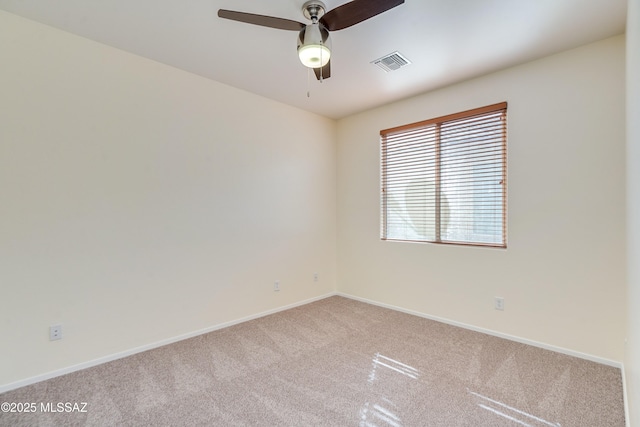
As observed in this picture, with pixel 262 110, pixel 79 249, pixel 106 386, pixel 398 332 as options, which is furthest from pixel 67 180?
pixel 398 332

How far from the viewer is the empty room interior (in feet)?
6.60

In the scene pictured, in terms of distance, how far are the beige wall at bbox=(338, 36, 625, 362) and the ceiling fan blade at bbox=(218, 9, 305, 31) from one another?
85.4 inches

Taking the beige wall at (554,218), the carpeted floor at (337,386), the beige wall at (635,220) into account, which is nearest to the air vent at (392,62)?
the beige wall at (554,218)

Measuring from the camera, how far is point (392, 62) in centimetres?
273

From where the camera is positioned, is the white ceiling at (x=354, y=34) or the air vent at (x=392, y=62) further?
the air vent at (x=392, y=62)

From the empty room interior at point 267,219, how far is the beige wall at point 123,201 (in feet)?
0.05

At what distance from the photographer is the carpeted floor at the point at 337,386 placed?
5.98ft

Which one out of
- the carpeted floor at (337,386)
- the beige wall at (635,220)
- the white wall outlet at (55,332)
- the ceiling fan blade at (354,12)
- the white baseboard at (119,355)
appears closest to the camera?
the beige wall at (635,220)

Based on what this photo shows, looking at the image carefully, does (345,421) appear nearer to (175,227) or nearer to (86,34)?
(175,227)

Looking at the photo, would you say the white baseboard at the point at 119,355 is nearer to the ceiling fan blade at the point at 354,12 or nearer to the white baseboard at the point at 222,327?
the white baseboard at the point at 222,327

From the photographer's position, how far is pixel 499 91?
2934 mm

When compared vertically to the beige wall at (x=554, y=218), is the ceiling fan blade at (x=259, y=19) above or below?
above

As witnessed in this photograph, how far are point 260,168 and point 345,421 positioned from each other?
2660 mm

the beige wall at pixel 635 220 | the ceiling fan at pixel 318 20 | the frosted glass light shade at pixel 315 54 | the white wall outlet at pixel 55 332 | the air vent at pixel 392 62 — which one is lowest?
the white wall outlet at pixel 55 332
